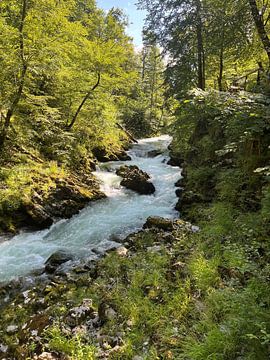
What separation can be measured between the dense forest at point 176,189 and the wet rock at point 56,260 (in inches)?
19.1

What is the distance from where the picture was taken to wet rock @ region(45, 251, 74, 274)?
6927 millimetres

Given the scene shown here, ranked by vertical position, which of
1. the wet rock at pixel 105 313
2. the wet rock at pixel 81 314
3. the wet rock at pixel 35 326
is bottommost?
the wet rock at pixel 35 326

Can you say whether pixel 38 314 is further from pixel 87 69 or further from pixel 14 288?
pixel 87 69

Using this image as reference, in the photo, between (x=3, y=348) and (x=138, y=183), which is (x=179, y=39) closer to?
(x=138, y=183)

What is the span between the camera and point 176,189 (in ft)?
41.2

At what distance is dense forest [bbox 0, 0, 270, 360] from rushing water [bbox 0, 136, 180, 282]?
0.53 metres

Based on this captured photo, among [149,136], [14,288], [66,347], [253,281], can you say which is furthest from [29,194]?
[149,136]

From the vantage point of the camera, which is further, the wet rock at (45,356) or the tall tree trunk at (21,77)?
the tall tree trunk at (21,77)

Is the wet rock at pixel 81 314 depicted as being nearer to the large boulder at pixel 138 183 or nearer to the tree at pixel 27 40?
the tree at pixel 27 40

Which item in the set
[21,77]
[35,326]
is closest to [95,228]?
[35,326]

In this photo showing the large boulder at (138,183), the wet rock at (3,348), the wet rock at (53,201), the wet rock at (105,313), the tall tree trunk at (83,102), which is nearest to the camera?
the wet rock at (3,348)

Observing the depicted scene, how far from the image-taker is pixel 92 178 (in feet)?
43.8

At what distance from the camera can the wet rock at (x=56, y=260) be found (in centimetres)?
693

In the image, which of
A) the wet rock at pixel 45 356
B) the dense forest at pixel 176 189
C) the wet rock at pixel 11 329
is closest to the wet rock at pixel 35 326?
the dense forest at pixel 176 189
